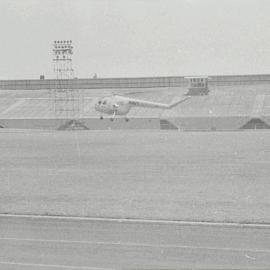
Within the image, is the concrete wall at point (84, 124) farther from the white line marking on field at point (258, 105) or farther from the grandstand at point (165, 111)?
the white line marking on field at point (258, 105)

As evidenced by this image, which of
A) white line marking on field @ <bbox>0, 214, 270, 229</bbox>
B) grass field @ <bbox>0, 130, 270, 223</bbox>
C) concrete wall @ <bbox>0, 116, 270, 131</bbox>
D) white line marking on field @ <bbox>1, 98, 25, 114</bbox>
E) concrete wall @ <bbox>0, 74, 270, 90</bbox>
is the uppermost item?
concrete wall @ <bbox>0, 74, 270, 90</bbox>

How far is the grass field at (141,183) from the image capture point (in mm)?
17750

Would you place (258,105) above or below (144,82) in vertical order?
below

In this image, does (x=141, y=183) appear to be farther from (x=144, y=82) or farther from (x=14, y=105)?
(x=144, y=82)

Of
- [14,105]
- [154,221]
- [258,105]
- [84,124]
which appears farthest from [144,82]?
[154,221]

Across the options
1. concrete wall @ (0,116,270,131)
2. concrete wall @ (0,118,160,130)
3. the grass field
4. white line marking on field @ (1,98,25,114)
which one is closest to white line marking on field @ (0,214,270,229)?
the grass field

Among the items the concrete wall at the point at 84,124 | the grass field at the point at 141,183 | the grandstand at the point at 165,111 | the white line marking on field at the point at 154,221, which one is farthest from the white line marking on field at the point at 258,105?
the white line marking on field at the point at 154,221

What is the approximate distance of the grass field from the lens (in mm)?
17750

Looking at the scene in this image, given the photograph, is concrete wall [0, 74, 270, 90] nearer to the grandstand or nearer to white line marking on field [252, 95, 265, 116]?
the grandstand

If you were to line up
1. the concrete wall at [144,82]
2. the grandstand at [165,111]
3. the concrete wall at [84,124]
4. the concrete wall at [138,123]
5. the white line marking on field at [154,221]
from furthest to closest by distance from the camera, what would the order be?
the concrete wall at [144,82], the concrete wall at [84,124], the grandstand at [165,111], the concrete wall at [138,123], the white line marking on field at [154,221]

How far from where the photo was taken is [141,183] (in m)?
24.3

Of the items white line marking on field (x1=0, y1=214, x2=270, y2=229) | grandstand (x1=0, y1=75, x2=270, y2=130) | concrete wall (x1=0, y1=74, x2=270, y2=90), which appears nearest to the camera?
white line marking on field (x1=0, y1=214, x2=270, y2=229)

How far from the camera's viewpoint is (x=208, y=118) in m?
84.0

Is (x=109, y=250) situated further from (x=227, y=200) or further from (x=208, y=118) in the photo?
(x=208, y=118)
